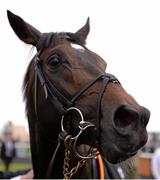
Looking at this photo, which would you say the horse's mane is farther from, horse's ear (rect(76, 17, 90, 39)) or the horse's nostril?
the horse's nostril

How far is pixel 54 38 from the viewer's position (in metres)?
4.09

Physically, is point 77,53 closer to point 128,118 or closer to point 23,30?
point 23,30

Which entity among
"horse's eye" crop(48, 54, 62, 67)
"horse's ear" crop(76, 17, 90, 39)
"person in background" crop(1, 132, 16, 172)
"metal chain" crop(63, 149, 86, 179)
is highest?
"horse's ear" crop(76, 17, 90, 39)

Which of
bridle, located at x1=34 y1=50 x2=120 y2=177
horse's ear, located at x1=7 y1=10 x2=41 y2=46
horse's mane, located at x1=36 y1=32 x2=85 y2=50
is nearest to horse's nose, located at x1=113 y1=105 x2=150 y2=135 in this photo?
bridle, located at x1=34 y1=50 x2=120 y2=177

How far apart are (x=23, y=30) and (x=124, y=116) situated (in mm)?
1486

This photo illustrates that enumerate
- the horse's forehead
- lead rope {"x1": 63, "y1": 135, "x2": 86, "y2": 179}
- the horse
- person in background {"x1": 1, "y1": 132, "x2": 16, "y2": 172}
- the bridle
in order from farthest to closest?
1. person in background {"x1": 1, "y1": 132, "x2": 16, "y2": 172}
2. lead rope {"x1": 63, "y1": 135, "x2": 86, "y2": 179}
3. the horse's forehead
4. the bridle
5. the horse

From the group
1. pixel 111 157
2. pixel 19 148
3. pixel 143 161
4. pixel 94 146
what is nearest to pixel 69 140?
pixel 94 146

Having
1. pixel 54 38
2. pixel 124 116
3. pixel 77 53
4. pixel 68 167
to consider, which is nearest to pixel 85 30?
pixel 54 38

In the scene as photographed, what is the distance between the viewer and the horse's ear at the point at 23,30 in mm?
4027

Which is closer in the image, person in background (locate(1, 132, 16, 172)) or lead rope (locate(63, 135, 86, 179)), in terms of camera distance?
lead rope (locate(63, 135, 86, 179))

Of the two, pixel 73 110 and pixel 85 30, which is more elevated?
pixel 85 30

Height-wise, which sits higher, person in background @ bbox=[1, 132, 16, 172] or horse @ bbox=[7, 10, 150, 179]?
horse @ bbox=[7, 10, 150, 179]

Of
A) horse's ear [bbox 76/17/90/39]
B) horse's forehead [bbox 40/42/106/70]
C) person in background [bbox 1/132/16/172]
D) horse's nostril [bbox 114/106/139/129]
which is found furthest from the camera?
person in background [bbox 1/132/16/172]

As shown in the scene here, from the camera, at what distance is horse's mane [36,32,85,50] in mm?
4049
